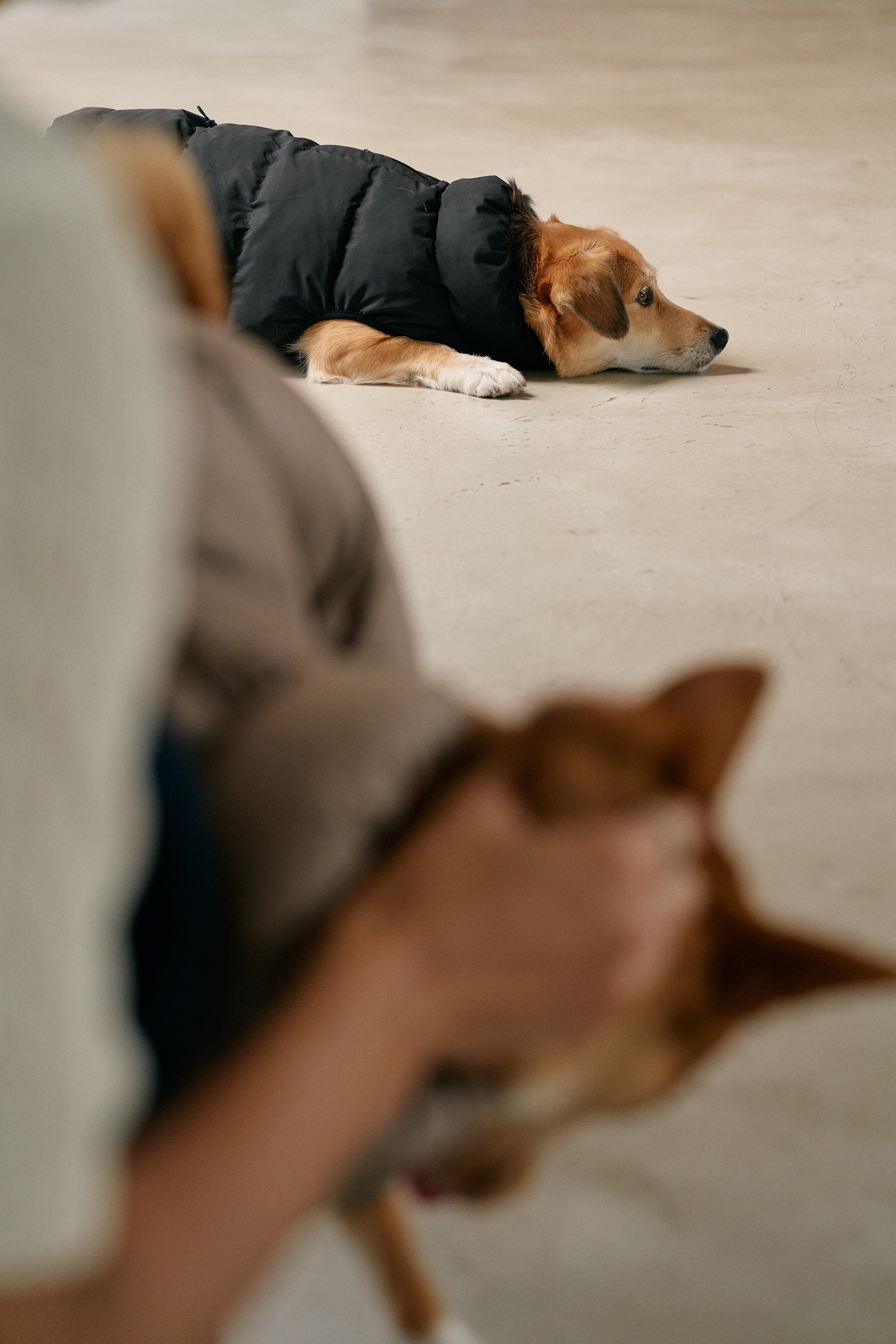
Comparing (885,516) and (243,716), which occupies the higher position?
(243,716)

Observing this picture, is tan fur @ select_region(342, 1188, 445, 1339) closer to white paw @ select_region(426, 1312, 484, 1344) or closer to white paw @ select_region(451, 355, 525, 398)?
white paw @ select_region(426, 1312, 484, 1344)

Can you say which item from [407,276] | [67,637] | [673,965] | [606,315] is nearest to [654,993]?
[673,965]

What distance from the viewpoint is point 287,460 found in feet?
2.19

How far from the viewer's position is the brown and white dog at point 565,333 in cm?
263

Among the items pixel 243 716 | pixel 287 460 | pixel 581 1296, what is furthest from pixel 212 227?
pixel 581 1296

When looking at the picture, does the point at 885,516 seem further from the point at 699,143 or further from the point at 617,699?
the point at 699,143

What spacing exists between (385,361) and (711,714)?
229 centimetres

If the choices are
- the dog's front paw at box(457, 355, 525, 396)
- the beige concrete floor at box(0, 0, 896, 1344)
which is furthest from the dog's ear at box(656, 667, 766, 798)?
the dog's front paw at box(457, 355, 525, 396)

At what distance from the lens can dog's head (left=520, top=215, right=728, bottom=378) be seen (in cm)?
Answer: 263

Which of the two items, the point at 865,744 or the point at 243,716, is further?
the point at 865,744

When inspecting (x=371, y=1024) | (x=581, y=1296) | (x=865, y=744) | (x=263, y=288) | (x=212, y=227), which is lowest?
(x=581, y=1296)

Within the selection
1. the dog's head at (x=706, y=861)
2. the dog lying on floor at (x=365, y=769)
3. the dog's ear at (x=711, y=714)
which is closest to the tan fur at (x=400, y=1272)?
the dog lying on floor at (x=365, y=769)

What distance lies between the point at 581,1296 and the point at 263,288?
7.71ft

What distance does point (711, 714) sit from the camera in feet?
1.75
